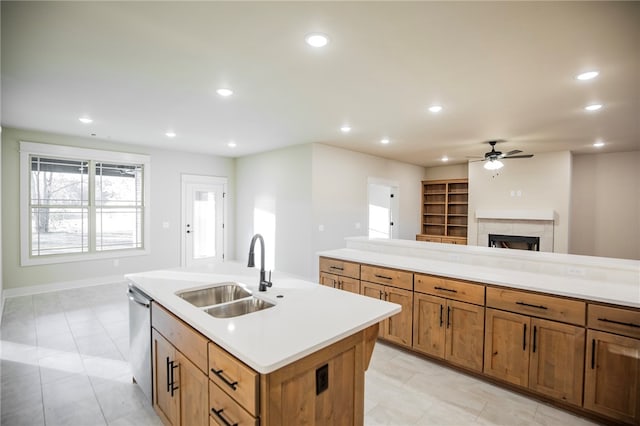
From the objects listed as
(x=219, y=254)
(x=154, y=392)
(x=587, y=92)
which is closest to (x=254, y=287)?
(x=154, y=392)

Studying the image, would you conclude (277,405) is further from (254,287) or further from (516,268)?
(516,268)

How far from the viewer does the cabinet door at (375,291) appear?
3.14 meters

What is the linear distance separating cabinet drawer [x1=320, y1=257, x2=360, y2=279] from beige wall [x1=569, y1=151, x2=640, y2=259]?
6.07 m

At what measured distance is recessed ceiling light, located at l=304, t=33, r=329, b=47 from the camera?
2135mm

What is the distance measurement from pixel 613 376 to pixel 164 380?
290 centimetres

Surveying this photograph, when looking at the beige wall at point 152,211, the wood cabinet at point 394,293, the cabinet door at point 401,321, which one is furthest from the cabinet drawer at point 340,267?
the beige wall at point 152,211

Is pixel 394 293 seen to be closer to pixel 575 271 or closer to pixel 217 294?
pixel 575 271

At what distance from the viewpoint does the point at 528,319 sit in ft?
7.50

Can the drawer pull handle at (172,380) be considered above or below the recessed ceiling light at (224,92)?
below

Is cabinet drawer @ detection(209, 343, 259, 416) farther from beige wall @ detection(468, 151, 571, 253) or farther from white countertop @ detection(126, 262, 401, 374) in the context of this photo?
beige wall @ detection(468, 151, 571, 253)

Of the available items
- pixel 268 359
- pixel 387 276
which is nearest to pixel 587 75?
pixel 387 276

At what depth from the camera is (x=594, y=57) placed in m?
2.40

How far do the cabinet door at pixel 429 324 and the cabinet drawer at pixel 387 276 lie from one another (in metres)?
0.15

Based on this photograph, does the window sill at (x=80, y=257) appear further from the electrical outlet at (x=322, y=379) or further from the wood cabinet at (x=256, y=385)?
the electrical outlet at (x=322, y=379)
